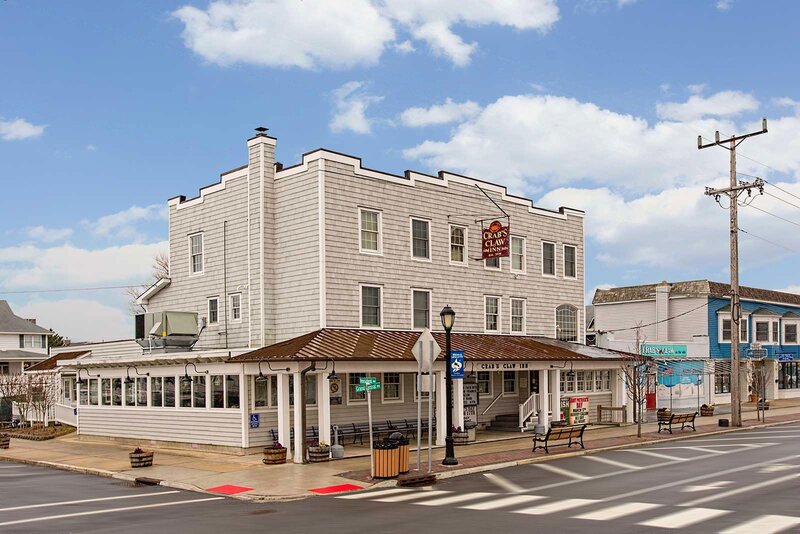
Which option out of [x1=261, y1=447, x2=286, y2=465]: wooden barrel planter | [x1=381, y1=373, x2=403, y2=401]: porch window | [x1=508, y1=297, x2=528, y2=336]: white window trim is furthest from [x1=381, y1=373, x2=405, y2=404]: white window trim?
[x1=261, y1=447, x2=286, y2=465]: wooden barrel planter

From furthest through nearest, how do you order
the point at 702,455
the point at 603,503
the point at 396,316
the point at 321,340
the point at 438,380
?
the point at 396,316 → the point at 438,380 → the point at 321,340 → the point at 702,455 → the point at 603,503

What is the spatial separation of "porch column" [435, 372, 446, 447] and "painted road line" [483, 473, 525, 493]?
6.44 meters

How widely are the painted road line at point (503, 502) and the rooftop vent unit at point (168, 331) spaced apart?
18265 millimetres

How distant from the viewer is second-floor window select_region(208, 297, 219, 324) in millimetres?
32719

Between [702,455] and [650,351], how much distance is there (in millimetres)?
19316

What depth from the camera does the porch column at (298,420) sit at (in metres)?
24.6

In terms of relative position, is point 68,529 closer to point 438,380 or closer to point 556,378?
point 438,380

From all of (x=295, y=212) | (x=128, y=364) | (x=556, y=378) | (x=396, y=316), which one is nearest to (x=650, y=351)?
(x=556, y=378)

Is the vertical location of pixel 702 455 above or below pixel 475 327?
below

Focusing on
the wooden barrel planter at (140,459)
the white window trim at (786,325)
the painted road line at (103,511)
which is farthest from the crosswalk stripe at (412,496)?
the white window trim at (786,325)

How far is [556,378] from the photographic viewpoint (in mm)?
33250

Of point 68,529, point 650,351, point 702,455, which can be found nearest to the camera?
point 68,529

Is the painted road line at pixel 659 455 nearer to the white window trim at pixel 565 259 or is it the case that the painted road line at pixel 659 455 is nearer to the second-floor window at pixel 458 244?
the second-floor window at pixel 458 244

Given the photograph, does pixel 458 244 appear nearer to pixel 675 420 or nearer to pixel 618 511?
pixel 675 420
